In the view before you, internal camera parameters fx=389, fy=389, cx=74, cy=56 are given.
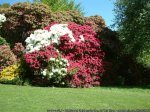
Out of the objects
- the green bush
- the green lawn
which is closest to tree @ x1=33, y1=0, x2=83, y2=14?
the green bush

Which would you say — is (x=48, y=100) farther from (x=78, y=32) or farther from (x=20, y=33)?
(x=20, y=33)

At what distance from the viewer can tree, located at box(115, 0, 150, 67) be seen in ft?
69.7

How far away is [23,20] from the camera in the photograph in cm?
2444

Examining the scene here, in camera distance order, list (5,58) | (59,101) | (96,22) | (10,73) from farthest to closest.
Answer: (96,22)
(5,58)
(10,73)
(59,101)

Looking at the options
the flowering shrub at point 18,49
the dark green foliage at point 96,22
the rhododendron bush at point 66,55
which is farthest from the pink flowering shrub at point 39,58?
the dark green foliage at point 96,22

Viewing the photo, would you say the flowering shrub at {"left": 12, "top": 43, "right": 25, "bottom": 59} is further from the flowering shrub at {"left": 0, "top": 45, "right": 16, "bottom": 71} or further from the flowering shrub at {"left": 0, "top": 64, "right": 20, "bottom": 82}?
the flowering shrub at {"left": 0, "top": 64, "right": 20, "bottom": 82}

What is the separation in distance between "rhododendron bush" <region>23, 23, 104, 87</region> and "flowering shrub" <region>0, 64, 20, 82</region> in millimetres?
857

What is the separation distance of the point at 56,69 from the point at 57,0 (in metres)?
22.1

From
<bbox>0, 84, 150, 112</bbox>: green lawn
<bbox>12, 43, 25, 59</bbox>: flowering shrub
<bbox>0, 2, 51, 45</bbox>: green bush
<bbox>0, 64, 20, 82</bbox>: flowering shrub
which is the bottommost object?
<bbox>0, 84, 150, 112</bbox>: green lawn

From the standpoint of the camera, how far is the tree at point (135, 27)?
21.2 meters

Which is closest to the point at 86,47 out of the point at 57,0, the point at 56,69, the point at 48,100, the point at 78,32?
the point at 78,32

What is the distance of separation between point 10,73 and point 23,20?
205 inches

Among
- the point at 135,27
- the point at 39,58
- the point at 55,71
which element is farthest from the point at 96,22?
the point at 55,71

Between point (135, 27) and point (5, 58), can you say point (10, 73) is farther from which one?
point (135, 27)
